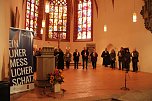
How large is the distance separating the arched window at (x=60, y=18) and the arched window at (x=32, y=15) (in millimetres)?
1580

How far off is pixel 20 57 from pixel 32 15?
13.5 metres

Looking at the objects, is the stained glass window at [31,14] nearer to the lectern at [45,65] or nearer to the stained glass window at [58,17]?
the stained glass window at [58,17]

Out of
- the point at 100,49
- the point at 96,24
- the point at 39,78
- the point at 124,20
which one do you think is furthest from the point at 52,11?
the point at 39,78

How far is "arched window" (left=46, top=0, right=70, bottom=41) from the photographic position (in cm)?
2078

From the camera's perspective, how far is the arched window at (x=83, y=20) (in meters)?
20.2

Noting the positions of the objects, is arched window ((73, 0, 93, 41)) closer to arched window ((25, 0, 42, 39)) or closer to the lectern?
arched window ((25, 0, 42, 39))

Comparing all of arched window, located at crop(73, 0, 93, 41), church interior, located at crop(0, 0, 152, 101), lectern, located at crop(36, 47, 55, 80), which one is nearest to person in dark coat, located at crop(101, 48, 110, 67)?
church interior, located at crop(0, 0, 152, 101)

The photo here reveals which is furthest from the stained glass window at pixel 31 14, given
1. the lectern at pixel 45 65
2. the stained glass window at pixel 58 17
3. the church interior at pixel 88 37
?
the lectern at pixel 45 65

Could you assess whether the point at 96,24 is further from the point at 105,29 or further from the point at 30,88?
the point at 30,88

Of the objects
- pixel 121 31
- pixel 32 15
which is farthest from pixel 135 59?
pixel 32 15

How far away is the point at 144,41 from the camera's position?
13.3m

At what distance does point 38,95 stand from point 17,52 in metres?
1.21

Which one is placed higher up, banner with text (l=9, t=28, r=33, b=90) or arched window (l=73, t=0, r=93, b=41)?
arched window (l=73, t=0, r=93, b=41)

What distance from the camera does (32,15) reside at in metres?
18.9
